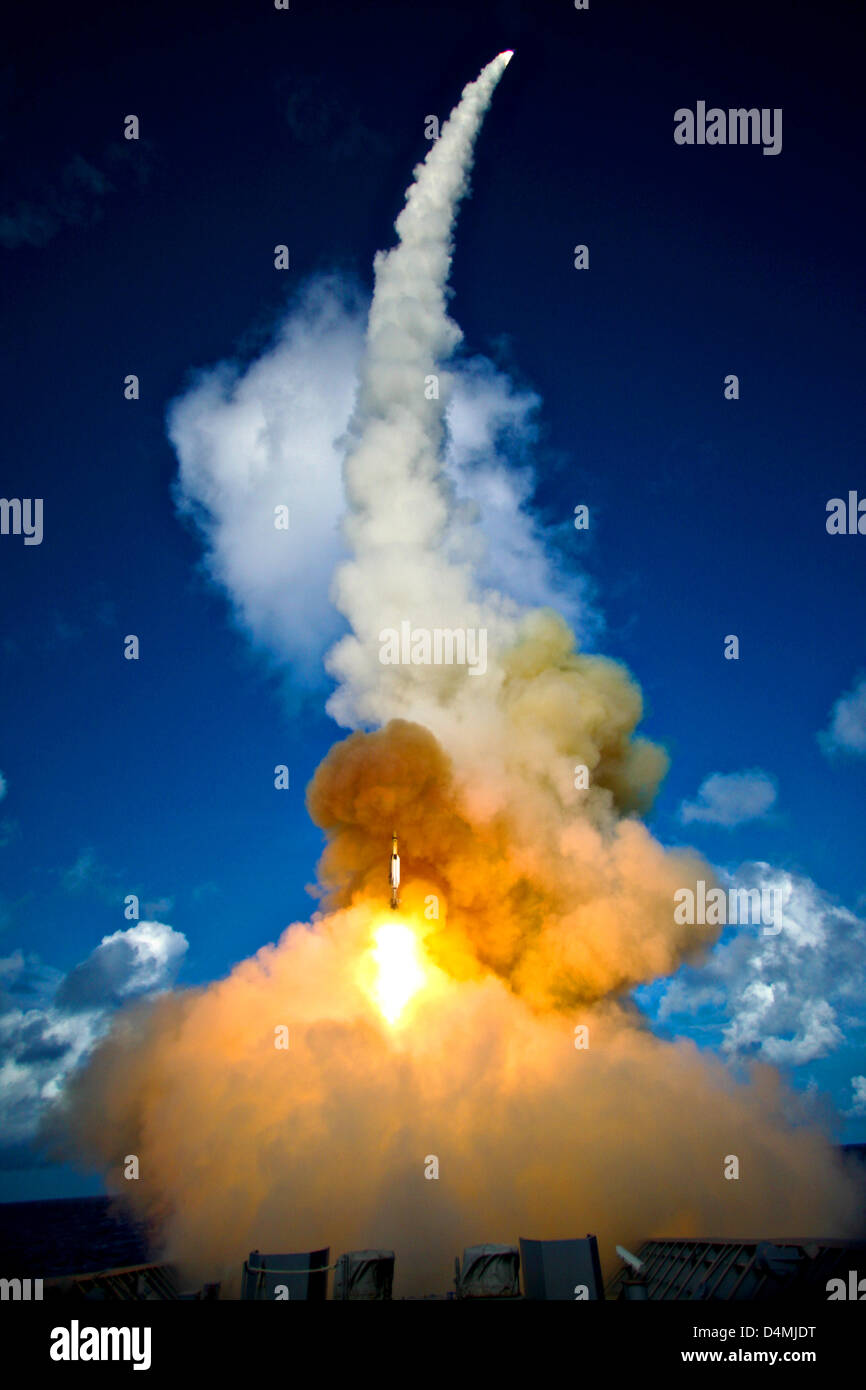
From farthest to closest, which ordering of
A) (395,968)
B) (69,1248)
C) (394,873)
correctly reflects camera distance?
(69,1248) < (395,968) < (394,873)

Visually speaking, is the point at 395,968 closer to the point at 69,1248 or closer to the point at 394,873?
the point at 394,873

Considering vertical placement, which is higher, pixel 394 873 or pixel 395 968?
pixel 394 873

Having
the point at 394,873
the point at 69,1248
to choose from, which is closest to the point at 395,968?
the point at 394,873

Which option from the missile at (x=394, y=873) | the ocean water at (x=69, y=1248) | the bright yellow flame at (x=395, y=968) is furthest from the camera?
the ocean water at (x=69, y=1248)

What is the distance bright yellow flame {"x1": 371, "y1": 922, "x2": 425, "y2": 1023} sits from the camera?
33.7m

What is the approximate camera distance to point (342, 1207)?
27.9 m

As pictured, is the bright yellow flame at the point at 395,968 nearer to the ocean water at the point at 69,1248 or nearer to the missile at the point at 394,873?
the missile at the point at 394,873

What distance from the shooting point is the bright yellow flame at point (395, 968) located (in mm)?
33656

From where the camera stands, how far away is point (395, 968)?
112ft

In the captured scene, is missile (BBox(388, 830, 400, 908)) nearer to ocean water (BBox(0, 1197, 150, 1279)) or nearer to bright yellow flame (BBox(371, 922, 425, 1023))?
bright yellow flame (BBox(371, 922, 425, 1023))

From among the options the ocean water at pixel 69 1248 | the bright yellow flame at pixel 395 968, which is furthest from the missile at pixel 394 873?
the ocean water at pixel 69 1248

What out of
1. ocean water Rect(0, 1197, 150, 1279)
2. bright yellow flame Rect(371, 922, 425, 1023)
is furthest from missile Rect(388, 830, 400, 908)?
ocean water Rect(0, 1197, 150, 1279)
